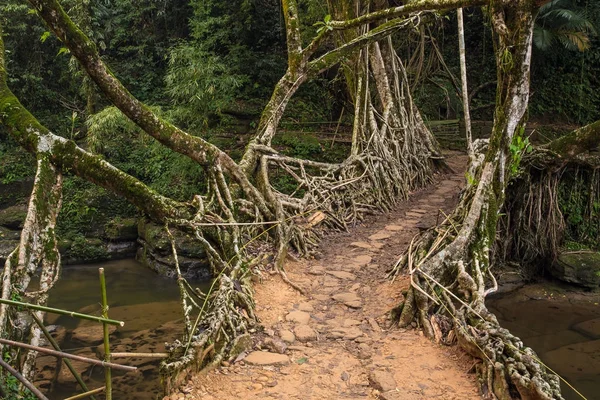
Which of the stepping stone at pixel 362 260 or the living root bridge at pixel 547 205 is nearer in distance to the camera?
the stepping stone at pixel 362 260

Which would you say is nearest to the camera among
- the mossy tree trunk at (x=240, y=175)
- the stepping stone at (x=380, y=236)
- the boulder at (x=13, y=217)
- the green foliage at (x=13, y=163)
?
the mossy tree trunk at (x=240, y=175)

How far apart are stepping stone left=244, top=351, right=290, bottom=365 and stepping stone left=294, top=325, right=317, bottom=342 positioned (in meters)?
0.31

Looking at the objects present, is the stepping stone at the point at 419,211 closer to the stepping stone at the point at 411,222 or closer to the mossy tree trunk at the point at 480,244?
the stepping stone at the point at 411,222

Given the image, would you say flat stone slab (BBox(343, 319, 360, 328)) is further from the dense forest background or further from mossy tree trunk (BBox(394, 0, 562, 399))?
the dense forest background

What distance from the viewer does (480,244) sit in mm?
4633

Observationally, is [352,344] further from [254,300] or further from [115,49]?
[115,49]

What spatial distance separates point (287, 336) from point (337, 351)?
0.40 m

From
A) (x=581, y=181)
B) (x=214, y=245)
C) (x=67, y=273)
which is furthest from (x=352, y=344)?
(x=67, y=273)

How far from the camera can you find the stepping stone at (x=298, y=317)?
167 inches

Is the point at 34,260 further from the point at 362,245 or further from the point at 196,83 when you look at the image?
the point at 196,83

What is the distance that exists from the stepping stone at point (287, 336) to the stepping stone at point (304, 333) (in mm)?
40

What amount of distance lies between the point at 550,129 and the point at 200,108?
29.5 feet

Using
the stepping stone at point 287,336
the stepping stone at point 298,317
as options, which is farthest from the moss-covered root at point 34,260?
the stepping stone at point 298,317

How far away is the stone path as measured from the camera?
3221 millimetres
